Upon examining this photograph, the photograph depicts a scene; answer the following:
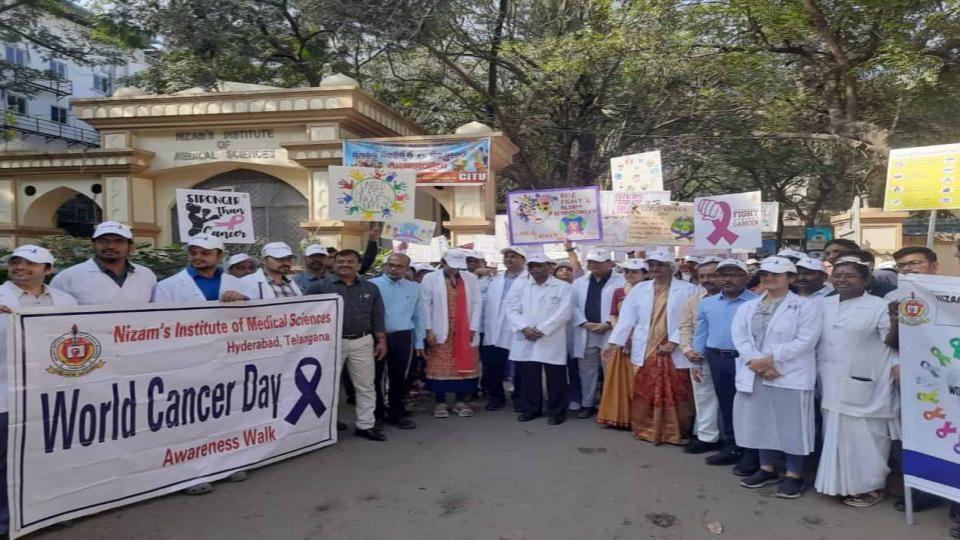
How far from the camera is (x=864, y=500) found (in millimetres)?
4281

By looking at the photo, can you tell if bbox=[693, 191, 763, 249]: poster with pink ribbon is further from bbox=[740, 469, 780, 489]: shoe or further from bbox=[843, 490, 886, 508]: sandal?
bbox=[843, 490, 886, 508]: sandal

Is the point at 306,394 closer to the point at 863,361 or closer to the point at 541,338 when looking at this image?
→ the point at 541,338

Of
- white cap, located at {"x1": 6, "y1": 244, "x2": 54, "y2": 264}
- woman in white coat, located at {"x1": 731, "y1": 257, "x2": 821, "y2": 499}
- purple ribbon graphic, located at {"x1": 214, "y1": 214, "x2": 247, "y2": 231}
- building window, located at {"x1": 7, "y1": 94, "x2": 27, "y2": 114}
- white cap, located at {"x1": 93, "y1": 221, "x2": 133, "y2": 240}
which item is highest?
building window, located at {"x1": 7, "y1": 94, "x2": 27, "y2": 114}

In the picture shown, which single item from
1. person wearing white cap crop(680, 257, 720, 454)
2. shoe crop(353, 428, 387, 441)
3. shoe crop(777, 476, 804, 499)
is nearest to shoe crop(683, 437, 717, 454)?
person wearing white cap crop(680, 257, 720, 454)

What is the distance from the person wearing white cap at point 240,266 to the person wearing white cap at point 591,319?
10.2 feet

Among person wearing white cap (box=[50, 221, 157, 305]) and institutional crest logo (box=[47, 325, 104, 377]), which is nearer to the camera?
institutional crest logo (box=[47, 325, 104, 377])

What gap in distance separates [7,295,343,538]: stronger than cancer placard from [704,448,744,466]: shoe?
3043mm

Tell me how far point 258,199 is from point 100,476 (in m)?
9.57

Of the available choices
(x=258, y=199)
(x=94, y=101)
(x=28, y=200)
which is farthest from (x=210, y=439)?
(x=28, y=200)

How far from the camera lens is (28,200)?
14.0 meters

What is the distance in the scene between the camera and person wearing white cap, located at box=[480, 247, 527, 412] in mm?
7117

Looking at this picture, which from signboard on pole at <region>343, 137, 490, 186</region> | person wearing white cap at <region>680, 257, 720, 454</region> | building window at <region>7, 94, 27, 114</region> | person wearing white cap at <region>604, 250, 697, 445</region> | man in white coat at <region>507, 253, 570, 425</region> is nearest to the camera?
person wearing white cap at <region>680, 257, 720, 454</region>

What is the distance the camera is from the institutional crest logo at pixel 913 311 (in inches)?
151

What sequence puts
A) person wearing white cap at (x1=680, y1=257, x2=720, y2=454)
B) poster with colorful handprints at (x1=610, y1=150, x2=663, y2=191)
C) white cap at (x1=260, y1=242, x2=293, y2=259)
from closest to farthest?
person wearing white cap at (x1=680, y1=257, x2=720, y2=454), white cap at (x1=260, y1=242, x2=293, y2=259), poster with colorful handprints at (x1=610, y1=150, x2=663, y2=191)
